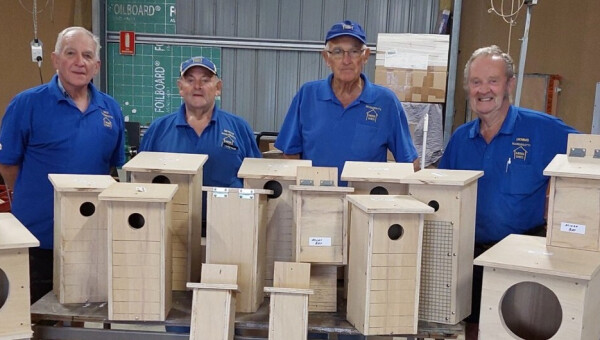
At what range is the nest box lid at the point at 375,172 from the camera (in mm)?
1969

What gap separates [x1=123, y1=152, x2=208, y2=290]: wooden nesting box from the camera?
78.0 inches

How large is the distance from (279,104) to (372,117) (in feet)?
11.5

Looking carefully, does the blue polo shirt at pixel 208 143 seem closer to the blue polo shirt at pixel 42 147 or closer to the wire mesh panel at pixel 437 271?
the blue polo shirt at pixel 42 147

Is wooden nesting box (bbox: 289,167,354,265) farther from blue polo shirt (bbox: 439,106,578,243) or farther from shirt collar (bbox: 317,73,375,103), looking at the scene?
shirt collar (bbox: 317,73,375,103)

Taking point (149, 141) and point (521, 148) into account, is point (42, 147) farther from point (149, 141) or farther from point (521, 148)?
point (521, 148)

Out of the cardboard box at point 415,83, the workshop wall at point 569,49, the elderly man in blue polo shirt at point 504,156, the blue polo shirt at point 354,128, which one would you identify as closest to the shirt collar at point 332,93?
the blue polo shirt at point 354,128

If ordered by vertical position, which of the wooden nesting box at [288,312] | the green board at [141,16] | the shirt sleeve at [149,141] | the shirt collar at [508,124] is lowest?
the wooden nesting box at [288,312]

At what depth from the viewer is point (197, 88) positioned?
2.60m

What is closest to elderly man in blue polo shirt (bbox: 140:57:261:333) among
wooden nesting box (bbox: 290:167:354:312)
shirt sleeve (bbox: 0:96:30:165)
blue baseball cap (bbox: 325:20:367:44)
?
shirt sleeve (bbox: 0:96:30:165)

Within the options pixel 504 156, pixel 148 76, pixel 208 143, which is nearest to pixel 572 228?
pixel 504 156

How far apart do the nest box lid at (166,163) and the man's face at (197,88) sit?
1.59ft

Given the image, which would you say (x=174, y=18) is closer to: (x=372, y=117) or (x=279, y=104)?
(x=279, y=104)

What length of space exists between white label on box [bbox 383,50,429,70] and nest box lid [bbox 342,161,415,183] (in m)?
3.19

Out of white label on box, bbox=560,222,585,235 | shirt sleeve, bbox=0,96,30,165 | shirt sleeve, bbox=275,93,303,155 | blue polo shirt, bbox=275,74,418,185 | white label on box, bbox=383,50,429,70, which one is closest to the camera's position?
white label on box, bbox=560,222,585,235
